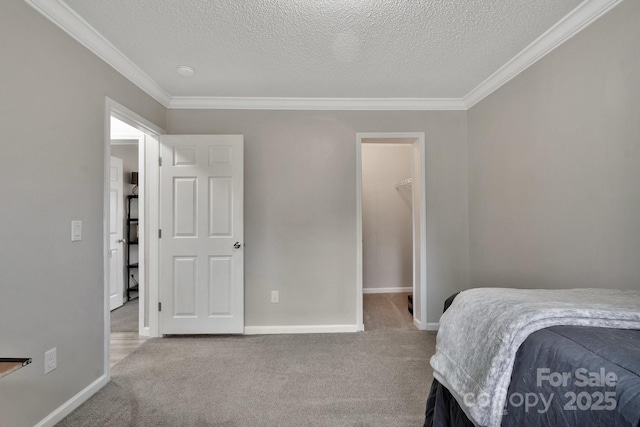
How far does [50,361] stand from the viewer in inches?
64.5

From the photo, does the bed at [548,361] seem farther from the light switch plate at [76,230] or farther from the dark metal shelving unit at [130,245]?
the dark metal shelving unit at [130,245]

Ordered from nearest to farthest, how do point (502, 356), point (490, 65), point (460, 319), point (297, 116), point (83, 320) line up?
point (502, 356) < point (460, 319) < point (83, 320) < point (490, 65) < point (297, 116)

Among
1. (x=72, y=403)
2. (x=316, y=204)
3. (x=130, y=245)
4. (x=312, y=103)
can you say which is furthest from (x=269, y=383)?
(x=130, y=245)

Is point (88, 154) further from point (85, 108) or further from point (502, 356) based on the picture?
point (502, 356)

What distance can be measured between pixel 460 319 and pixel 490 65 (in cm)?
218

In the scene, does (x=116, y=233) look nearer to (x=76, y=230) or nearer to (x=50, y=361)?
(x=76, y=230)

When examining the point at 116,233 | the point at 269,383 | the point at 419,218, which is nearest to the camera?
the point at 269,383

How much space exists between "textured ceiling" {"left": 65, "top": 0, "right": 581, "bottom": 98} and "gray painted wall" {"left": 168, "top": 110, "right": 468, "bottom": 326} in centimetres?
40

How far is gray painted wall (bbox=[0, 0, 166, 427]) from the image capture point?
143 centimetres

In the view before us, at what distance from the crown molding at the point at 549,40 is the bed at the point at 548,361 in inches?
61.7

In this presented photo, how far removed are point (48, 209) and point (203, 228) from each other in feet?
4.36

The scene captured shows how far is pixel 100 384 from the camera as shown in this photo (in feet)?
6.61

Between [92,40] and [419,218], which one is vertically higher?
[92,40]

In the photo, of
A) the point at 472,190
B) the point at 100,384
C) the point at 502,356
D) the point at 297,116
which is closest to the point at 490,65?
the point at 472,190
